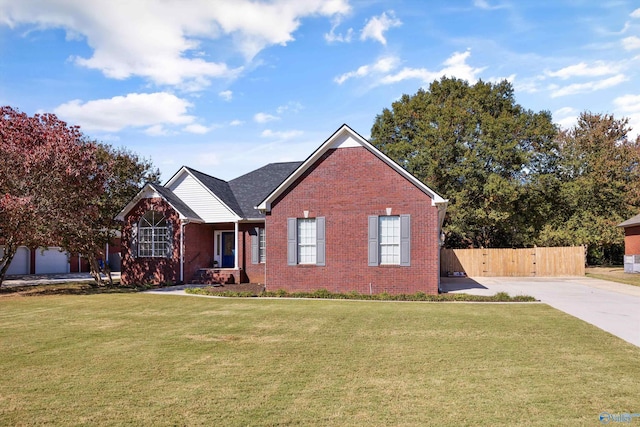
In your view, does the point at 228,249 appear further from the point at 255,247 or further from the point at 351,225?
the point at 351,225

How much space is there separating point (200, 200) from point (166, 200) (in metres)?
1.89

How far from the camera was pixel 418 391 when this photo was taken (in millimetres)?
5617

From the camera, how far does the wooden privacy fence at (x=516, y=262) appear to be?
94.7ft

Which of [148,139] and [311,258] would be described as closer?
[311,258]

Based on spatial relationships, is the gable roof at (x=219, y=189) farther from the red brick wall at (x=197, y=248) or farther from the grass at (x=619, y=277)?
the grass at (x=619, y=277)

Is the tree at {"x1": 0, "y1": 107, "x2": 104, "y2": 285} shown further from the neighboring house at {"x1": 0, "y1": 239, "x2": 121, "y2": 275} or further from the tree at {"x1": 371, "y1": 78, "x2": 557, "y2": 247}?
the tree at {"x1": 371, "y1": 78, "x2": 557, "y2": 247}

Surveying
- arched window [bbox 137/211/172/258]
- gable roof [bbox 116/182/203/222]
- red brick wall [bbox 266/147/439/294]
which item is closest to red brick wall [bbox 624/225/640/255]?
red brick wall [bbox 266/147/439/294]

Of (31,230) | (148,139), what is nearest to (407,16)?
(148,139)

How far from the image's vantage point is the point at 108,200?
2342 centimetres

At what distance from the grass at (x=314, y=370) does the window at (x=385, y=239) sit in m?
5.26

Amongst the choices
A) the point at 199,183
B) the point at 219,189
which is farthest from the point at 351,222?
the point at 199,183

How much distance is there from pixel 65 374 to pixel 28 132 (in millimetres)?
16177

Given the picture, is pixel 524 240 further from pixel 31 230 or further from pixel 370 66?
pixel 31 230

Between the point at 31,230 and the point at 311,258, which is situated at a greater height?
the point at 31,230
